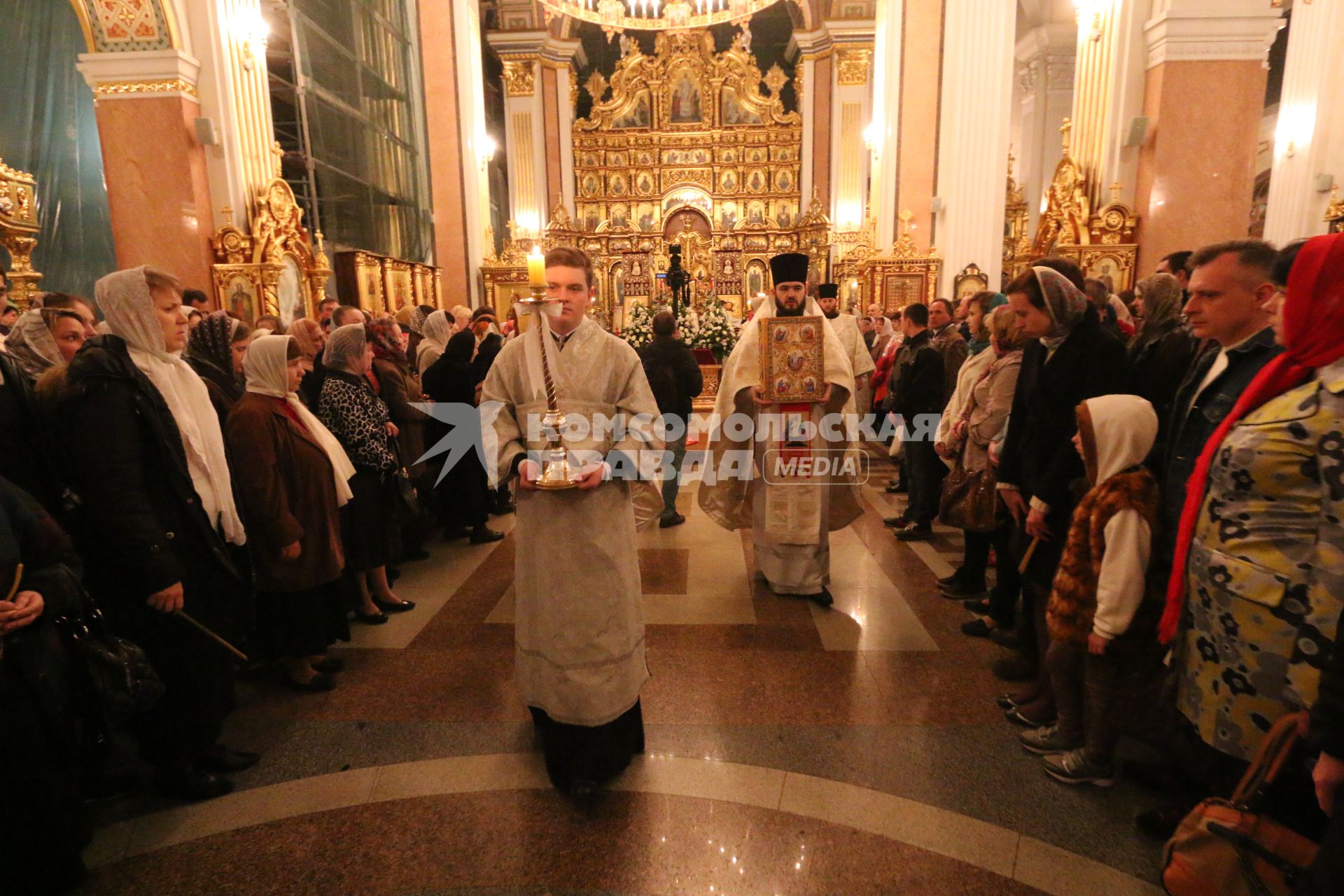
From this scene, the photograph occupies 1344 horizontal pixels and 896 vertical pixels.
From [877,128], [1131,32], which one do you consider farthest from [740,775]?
[877,128]

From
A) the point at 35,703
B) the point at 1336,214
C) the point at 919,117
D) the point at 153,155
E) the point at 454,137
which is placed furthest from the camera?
the point at 454,137

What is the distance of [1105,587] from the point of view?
228cm

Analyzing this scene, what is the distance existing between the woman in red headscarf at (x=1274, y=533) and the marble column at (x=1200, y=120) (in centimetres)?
757

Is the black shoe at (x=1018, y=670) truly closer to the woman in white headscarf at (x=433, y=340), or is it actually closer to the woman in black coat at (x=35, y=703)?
the woman in black coat at (x=35, y=703)

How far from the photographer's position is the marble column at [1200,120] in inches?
294

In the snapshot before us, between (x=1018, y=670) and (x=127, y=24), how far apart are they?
360 inches

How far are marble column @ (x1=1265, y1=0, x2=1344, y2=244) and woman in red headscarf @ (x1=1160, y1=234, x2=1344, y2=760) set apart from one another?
1074 centimetres

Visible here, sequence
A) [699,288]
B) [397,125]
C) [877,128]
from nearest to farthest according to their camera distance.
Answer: [877,128], [397,125], [699,288]

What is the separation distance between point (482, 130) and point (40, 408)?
14.5 meters

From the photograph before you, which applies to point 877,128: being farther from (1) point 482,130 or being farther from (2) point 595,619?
(2) point 595,619

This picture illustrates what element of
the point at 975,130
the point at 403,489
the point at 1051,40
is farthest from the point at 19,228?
the point at 1051,40

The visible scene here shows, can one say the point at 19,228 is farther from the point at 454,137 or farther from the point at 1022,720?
the point at 454,137

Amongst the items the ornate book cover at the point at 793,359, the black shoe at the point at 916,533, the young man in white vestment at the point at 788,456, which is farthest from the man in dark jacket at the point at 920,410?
the ornate book cover at the point at 793,359

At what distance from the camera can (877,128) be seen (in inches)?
535
